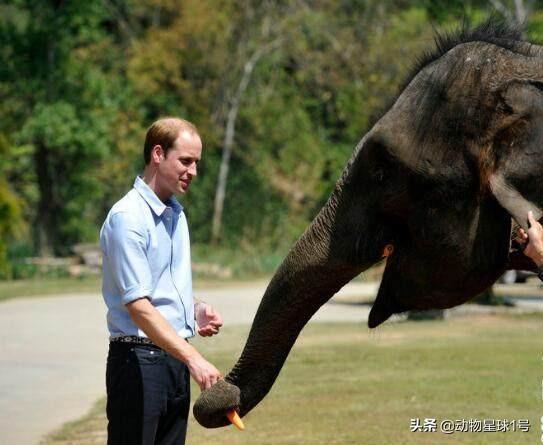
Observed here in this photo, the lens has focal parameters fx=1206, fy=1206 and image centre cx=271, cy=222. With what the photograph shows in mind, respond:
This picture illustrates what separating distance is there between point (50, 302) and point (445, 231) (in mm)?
18825

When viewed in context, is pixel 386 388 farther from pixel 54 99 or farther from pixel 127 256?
pixel 54 99

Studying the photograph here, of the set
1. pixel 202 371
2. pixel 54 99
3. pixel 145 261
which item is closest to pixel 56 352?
pixel 145 261

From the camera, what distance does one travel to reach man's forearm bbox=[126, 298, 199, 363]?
490 centimetres

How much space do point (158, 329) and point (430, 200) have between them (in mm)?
1239

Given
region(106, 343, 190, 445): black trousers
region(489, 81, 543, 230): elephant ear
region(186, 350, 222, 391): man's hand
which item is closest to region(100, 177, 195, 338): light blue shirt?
region(106, 343, 190, 445): black trousers

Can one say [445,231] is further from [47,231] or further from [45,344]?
[47,231]

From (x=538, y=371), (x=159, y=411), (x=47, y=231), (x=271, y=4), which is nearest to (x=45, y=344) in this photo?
(x=538, y=371)

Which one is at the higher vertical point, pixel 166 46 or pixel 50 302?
pixel 166 46

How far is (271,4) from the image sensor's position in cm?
3653

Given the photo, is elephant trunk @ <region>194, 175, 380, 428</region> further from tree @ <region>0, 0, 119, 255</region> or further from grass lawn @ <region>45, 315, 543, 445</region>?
tree @ <region>0, 0, 119, 255</region>

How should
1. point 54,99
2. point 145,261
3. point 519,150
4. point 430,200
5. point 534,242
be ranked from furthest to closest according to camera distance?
1. point 54,99
2. point 145,261
3. point 430,200
4. point 519,150
5. point 534,242

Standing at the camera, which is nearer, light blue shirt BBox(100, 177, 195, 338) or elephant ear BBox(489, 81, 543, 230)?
elephant ear BBox(489, 81, 543, 230)

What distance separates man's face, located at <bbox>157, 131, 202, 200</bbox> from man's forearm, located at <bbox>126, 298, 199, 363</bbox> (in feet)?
1.83

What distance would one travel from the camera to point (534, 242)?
14.7 feet
